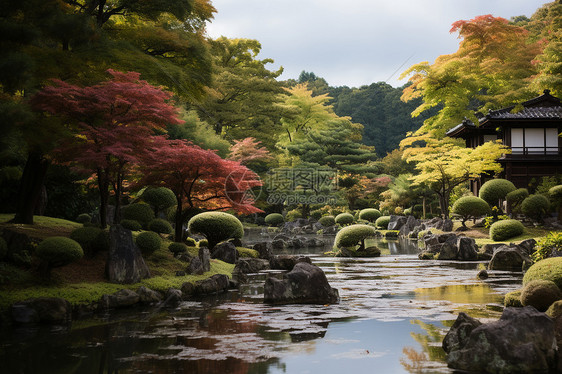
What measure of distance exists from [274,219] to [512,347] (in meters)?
37.5

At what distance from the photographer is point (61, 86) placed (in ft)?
39.2

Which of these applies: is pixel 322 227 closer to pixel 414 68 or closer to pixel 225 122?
pixel 225 122

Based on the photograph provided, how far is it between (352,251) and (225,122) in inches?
760

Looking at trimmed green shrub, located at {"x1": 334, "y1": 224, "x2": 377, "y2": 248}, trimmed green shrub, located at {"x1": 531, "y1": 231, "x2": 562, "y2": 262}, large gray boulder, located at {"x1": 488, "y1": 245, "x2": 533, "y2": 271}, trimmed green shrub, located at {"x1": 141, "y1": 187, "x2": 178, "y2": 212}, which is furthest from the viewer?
trimmed green shrub, located at {"x1": 334, "y1": 224, "x2": 377, "y2": 248}

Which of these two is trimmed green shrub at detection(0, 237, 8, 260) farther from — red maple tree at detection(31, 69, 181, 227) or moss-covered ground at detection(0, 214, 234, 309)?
red maple tree at detection(31, 69, 181, 227)

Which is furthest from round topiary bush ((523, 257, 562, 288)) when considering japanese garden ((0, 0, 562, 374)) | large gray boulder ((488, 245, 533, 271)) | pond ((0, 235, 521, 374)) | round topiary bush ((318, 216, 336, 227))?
round topiary bush ((318, 216, 336, 227))

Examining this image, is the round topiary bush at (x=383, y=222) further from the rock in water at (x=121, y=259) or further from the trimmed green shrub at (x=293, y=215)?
the rock in water at (x=121, y=259)

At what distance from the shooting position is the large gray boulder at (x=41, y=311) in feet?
30.3

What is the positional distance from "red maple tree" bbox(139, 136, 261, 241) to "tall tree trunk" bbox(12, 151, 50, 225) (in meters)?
2.68

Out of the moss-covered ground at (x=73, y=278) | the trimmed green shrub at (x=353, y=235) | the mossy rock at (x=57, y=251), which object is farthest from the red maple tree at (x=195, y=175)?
the trimmed green shrub at (x=353, y=235)

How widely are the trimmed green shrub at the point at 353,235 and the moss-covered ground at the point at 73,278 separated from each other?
9414mm

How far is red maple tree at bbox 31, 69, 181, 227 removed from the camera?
11.7 meters

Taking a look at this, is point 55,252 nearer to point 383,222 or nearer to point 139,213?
point 139,213

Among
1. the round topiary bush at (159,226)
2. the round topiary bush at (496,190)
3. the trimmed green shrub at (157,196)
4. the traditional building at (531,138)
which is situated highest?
the traditional building at (531,138)
